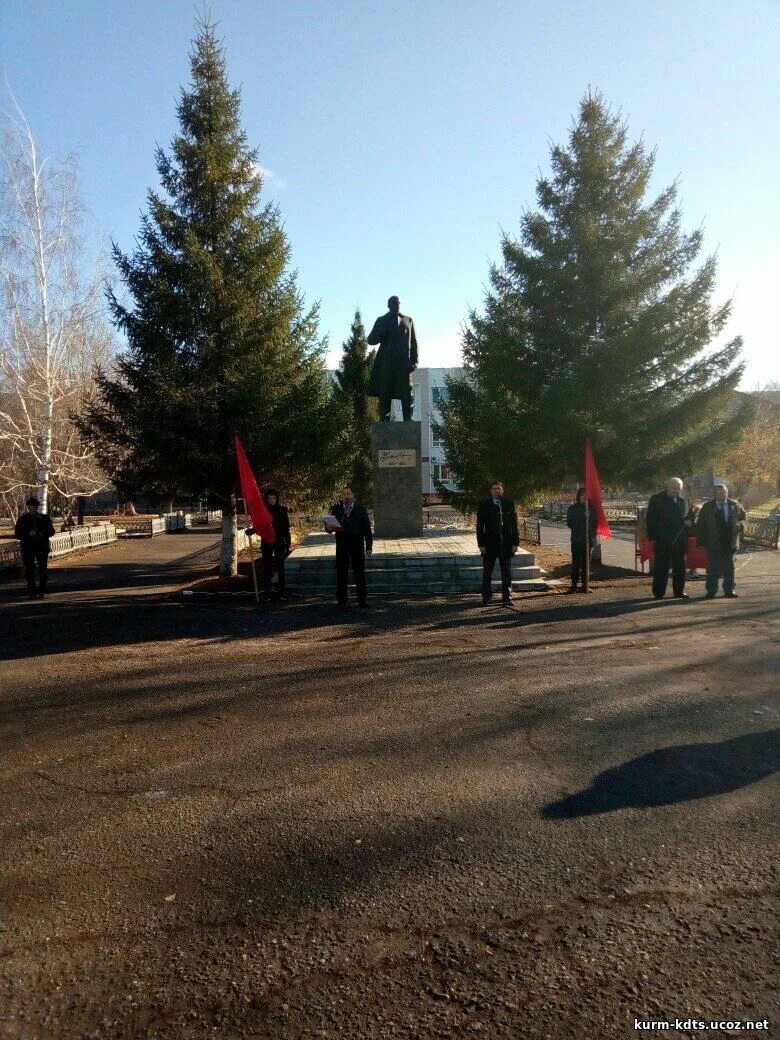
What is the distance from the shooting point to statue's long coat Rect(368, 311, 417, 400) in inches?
675

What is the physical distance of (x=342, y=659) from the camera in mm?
8070

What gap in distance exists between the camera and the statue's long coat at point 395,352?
17156 mm

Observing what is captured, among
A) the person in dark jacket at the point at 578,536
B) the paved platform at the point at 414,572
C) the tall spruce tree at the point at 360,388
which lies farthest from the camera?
the tall spruce tree at the point at 360,388

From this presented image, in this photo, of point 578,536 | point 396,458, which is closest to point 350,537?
point 578,536

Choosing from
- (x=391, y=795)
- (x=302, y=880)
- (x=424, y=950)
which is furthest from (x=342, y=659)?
(x=424, y=950)

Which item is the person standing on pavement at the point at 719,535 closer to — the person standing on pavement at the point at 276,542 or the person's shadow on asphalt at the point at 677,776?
the person standing on pavement at the point at 276,542

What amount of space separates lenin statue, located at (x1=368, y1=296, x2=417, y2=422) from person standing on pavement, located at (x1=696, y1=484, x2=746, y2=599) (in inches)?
283

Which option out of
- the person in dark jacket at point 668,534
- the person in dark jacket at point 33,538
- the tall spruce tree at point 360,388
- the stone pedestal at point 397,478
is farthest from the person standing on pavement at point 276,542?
the tall spruce tree at point 360,388

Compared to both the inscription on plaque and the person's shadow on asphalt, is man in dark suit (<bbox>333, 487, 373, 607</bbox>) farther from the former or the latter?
the person's shadow on asphalt

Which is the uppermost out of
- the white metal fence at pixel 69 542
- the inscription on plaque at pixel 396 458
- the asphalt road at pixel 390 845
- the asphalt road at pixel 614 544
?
the inscription on plaque at pixel 396 458

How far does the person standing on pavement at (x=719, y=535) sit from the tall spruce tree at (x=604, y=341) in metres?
4.48

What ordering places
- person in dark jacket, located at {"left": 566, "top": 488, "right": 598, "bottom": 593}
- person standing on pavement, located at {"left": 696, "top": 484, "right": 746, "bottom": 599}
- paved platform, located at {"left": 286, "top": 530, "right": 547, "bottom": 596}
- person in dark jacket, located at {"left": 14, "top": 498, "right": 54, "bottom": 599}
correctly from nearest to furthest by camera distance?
person standing on pavement, located at {"left": 696, "top": 484, "right": 746, "bottom": 599} → person in dark jacket, located at {"left": 566, "top": 488, "right": 598, "bottom": 593} → paved platform, located at {"left": 286, "top": 530, "right": 547, "bottom": 596} → person in dark jacket, located at {"left": 14, "top": 498, "right": 54, "bottom": 599}

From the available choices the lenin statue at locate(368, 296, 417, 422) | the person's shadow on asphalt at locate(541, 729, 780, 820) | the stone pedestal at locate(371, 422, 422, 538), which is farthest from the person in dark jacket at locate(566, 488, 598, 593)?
the person's shadow on asphalt at locate(541, 729, 780, 820)

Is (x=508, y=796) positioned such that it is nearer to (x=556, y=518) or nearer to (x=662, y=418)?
(x=662, y=418)
